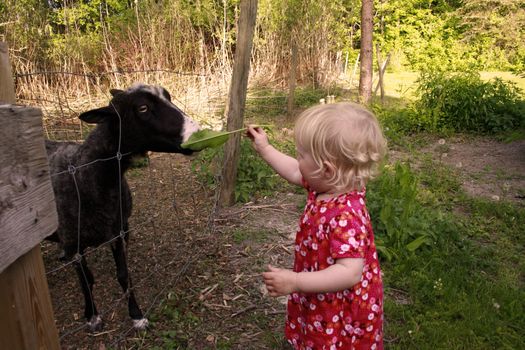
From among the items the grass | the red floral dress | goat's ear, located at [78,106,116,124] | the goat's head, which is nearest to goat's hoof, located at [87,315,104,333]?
the goat's head

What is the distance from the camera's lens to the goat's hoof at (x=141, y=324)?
10.2 feet

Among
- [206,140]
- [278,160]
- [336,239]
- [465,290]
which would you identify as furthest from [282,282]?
[465,290]

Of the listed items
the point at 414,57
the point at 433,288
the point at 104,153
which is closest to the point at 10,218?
the point at 104,153

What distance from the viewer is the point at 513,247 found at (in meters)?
4.17

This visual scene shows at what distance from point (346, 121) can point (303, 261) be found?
71cm

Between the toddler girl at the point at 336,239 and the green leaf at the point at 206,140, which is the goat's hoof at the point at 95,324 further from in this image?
the toddler girl at the point at 336,239

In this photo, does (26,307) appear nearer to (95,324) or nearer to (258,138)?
(258,138)

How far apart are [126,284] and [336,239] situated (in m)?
2.18

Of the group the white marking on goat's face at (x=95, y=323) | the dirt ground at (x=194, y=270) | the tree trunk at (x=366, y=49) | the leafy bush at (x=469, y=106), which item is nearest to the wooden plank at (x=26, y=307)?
the dirt ground at (x=194, y=270)

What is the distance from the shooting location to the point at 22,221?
1110 mm

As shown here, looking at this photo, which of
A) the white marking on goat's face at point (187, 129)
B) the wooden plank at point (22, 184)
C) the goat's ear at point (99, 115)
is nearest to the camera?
the wooden plank at point (22, 184)

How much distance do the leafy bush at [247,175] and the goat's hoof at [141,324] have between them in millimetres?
2252

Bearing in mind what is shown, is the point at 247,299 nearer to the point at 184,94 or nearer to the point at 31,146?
the point at 31,146

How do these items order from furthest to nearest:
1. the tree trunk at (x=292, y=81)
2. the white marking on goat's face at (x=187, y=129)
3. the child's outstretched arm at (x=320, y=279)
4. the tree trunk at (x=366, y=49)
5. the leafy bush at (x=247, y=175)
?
the tree trunk at (x=366, y=49), the tree trunk at (x=292, y=81), the leafy bush at (x=247, y=175), the white marking on goat's face at (x=187, y=129), the child's outstretched arm at (x=320, y=279)
